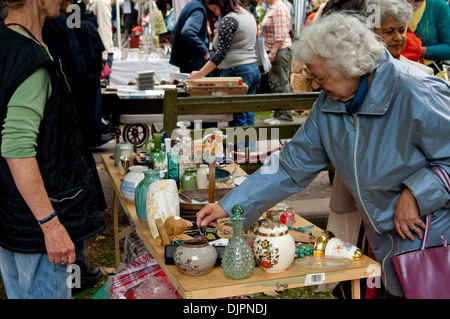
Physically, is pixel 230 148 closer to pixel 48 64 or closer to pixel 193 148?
pixel 193 148

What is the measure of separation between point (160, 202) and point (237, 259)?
514mm

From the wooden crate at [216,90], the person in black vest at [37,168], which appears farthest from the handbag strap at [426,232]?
the wooden crate at [216,90]

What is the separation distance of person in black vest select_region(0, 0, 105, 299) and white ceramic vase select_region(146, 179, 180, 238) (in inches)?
9.1

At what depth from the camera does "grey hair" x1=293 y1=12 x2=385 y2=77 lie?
194 cm

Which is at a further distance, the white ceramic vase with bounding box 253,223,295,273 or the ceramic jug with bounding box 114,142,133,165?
the ceramic jug with bounding box 114,142,133,165

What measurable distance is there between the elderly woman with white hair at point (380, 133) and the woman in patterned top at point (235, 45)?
3.19 meters

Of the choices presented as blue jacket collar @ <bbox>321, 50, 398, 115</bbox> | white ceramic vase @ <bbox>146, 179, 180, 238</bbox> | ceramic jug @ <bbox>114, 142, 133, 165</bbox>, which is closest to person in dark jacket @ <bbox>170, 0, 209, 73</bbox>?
ceramic jug @ <bbox>114, 142, 133, 165</bbox>

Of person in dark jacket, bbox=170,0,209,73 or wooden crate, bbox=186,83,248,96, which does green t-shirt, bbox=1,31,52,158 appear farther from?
person in dark jacket, bbox=170,0,209,73

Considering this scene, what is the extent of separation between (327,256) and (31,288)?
104 centimetres

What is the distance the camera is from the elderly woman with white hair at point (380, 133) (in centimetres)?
193

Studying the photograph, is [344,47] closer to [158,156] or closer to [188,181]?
[188,181]
